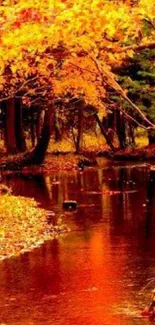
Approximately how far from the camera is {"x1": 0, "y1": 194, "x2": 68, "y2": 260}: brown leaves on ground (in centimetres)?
1770

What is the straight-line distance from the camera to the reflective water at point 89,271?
12.0 metres

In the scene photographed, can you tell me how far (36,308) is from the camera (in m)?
12.4

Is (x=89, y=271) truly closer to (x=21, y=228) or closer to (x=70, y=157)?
(x=21, y=228)

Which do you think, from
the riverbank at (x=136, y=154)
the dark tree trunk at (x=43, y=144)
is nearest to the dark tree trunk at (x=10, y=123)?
the dark tree trunk at (x=43, y=144)

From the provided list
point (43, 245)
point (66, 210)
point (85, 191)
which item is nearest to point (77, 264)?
point (43, 245)

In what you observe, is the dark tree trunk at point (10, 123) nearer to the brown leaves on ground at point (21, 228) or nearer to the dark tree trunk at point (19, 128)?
the dark tree trunk at point (19, 128)

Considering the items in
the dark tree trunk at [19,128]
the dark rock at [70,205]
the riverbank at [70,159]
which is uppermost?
the dark tree trunk at [19,128]

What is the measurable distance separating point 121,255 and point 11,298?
398 centimetres

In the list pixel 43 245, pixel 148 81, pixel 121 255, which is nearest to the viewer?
pixel 121 255

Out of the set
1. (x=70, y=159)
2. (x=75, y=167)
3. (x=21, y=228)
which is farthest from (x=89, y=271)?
(x=70, y=159)

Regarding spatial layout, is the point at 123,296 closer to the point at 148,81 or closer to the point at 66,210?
the point at 66,210

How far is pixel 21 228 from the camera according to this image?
65.3 ft

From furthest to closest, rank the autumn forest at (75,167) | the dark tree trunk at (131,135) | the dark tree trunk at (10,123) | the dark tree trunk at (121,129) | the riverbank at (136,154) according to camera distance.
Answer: the dark tree trunk at (131,135)
the dark tree trunk at (121,129)
the riverbank at (136,154)
the dark tree trunk at (10,123)
the autumn forest at (75,167)

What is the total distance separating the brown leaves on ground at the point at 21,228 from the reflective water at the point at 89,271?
0.46m
